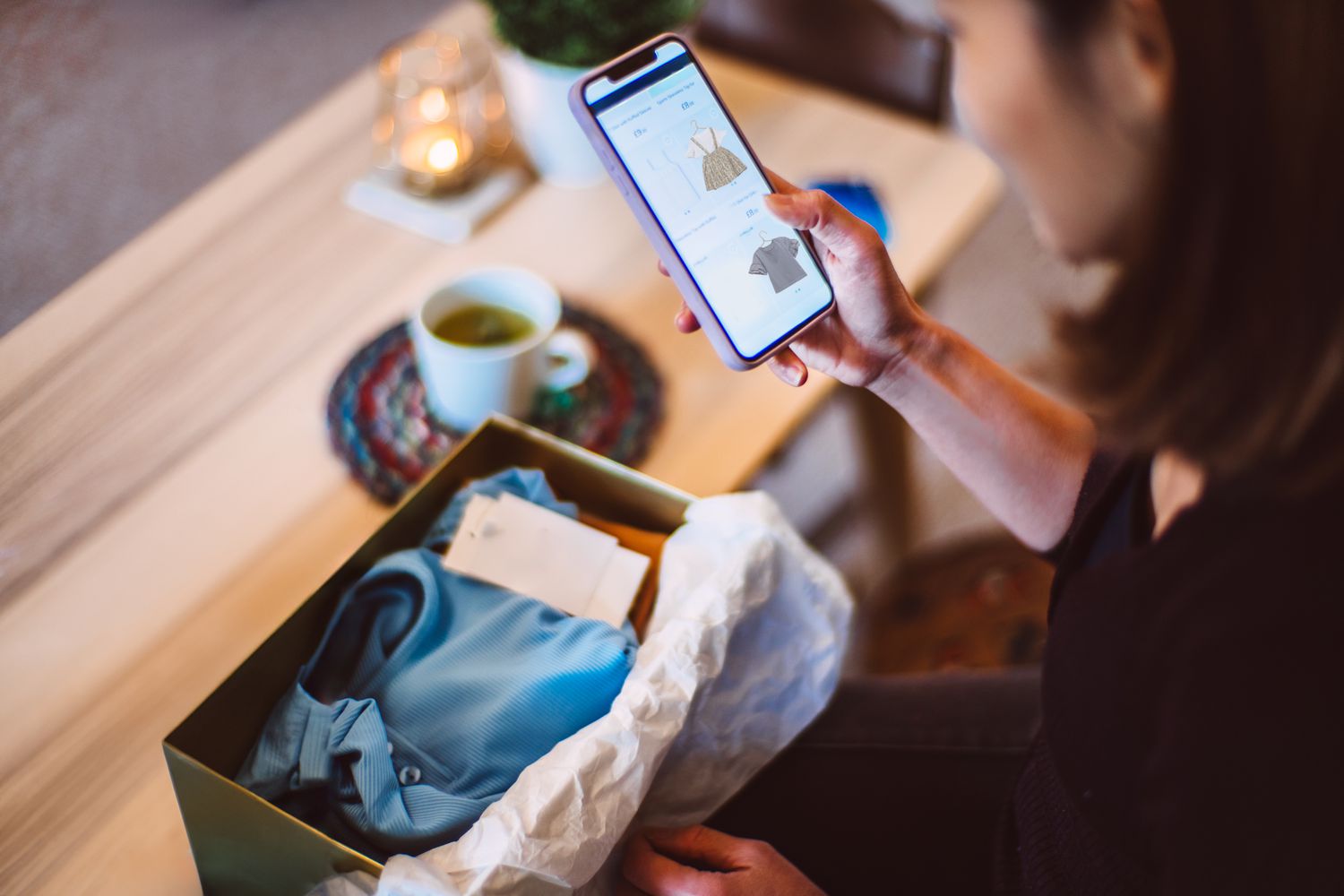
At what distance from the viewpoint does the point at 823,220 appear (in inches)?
27.4

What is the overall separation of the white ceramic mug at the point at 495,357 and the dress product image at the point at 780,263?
0.16 m

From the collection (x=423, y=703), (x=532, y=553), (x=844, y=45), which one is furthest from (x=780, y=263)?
(x=844, y=45)

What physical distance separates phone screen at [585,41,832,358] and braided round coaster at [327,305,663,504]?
0.50ft

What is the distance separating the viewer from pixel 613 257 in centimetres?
95

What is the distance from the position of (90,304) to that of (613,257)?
0.41 meters

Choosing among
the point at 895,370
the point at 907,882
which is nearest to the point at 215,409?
the point at 895,370

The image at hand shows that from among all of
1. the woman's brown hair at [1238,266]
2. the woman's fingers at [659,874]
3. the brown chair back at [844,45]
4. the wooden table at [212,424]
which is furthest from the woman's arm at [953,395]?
the brown chair back at [844,45]

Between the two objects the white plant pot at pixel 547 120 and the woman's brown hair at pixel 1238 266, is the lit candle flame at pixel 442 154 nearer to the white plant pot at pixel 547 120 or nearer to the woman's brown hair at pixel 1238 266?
the white plant pot at pixel 547 120

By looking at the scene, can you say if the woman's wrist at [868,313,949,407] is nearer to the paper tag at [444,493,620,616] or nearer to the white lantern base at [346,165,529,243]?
the paper tag at [444,493,620,616]

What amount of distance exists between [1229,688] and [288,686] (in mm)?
484

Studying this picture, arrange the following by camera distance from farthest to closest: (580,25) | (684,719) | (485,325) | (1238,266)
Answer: (580,25), (485,325), (684,719), (1238,266)

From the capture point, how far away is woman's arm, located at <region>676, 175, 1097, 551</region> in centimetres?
73

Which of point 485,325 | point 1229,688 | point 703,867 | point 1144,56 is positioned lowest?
point 703,867

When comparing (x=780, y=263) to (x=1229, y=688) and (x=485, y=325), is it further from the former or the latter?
(x=1229, y=688)
